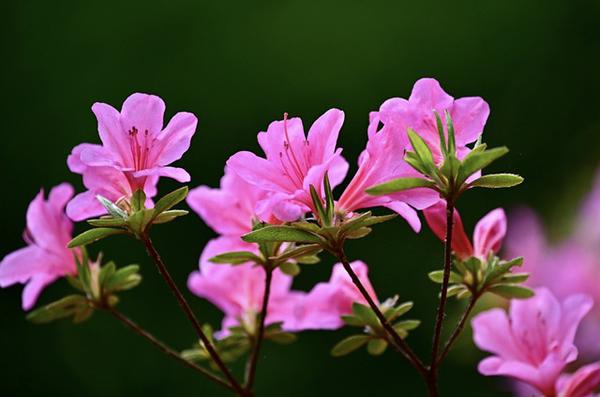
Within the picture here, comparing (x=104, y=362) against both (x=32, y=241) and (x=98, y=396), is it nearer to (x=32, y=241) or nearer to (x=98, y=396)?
(x=98, y=396)

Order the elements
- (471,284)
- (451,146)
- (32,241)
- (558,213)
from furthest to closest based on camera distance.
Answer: (558,213), (32,241), (471,284), (451,146)

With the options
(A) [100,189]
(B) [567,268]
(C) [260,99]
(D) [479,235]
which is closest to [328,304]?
(D) [479,235]

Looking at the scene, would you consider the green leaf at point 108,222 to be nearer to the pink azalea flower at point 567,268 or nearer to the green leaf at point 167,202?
the green leaf at point 167,202

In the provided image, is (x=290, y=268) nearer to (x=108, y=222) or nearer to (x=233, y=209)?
(x=233, y=209)

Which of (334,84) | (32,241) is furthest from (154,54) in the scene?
(32,241)

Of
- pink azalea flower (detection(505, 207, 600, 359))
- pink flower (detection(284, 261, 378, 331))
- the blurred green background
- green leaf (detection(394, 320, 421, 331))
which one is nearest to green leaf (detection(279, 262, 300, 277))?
pink flower (detection(284, 261, 378, 331))

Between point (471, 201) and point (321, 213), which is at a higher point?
point (321, 213)
